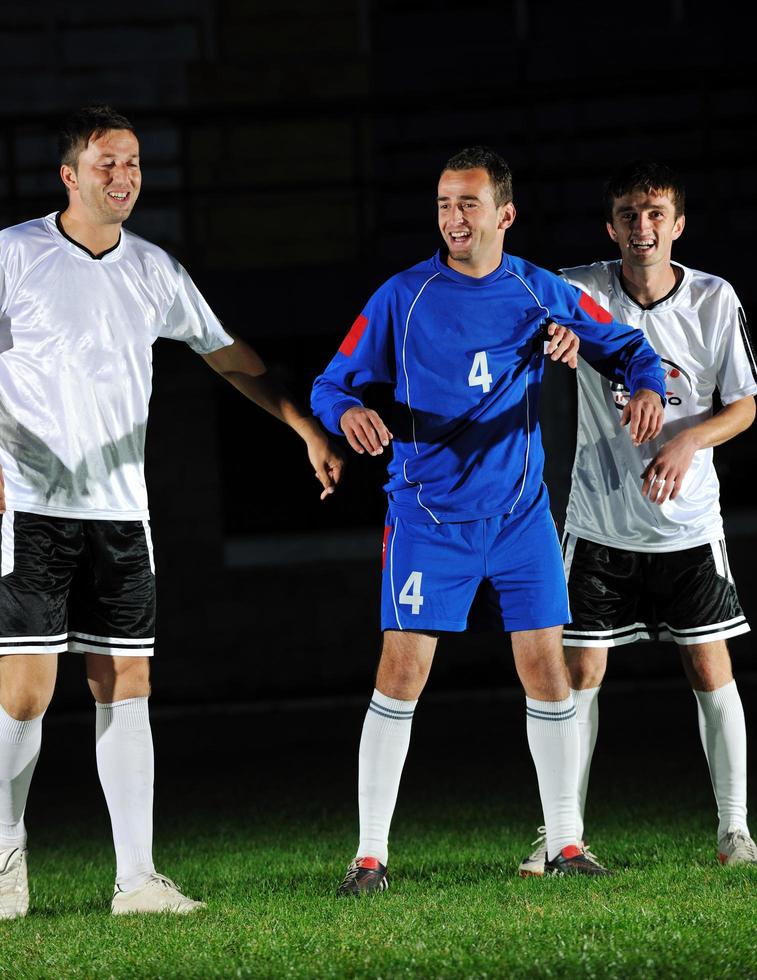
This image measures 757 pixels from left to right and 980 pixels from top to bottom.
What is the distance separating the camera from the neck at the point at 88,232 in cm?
464

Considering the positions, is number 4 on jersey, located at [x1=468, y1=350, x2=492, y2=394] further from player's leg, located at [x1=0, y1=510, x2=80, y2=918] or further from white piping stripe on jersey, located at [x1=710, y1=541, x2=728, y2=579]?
player's leg, located at [x1=0, y1=510, x2=80, y2=918]

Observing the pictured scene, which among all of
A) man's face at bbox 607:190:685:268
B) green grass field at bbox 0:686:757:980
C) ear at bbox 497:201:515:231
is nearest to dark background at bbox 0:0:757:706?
green grass field at bbox 0:686:757:980

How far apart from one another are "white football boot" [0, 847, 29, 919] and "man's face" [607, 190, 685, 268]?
9.20 ft

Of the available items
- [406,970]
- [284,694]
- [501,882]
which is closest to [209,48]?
[284,694]

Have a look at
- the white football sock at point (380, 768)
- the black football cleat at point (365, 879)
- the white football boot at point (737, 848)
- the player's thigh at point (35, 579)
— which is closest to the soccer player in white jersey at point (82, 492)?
the player's thigh at point (35, 579)

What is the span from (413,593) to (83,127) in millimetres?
1766

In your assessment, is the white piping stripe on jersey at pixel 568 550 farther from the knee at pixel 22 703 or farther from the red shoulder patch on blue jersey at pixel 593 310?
the knee at pixel 22 703

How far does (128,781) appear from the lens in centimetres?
461

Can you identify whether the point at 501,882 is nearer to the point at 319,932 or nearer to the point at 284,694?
the point at 319,932

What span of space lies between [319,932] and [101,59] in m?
12.2

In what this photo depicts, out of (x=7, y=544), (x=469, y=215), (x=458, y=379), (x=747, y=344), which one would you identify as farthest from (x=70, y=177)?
(x=747, y=344)

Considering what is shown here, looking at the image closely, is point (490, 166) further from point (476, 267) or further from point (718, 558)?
point (718, 558)

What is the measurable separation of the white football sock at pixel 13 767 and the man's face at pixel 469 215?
1985 mm

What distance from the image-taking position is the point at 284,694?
12.3 m
